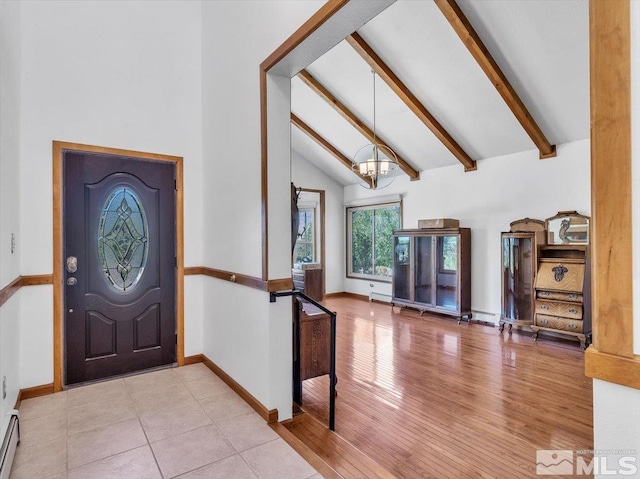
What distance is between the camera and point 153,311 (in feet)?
11.4

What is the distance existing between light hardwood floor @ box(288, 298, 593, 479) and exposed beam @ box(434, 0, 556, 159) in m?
2.73

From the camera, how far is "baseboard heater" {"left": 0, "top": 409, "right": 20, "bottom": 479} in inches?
Result: 73.5

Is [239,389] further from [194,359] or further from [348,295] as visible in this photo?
[348,295]

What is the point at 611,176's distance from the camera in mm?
976

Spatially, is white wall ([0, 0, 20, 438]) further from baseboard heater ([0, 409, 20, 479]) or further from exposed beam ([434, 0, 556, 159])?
exposed beam ([434, 0, 556, 159])

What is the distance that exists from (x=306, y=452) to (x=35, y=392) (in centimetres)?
235

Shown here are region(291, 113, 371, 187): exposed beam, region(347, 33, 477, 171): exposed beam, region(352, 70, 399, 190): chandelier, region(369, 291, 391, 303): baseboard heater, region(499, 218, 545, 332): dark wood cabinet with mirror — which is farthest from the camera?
region(369, 291, 391, 303): baseboard heater

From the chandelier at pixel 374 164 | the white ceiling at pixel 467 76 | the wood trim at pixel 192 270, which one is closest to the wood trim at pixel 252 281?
the wood trim at pixel 192 270

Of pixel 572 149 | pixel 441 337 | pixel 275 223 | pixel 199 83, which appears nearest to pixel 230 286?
pixel 275 223

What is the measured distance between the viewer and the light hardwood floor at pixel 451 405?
2.25 meters

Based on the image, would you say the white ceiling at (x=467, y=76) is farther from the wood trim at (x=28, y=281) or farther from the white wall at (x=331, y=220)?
the wood trim at (x=28, y=281)

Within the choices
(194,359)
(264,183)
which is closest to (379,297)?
(194,359)

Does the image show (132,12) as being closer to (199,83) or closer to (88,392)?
(199,83)

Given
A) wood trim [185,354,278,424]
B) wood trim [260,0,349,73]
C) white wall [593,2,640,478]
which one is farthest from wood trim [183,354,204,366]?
white wall [593,2,640,478]
